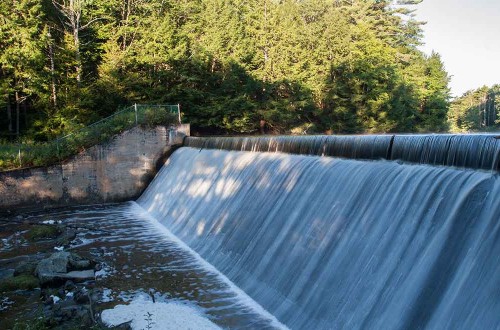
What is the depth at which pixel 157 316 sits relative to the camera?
24.8 ft

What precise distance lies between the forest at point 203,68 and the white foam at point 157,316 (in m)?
16.9

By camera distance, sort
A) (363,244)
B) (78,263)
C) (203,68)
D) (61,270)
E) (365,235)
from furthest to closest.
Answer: (203,68) → (78,263) → (61,270) → (365,235) → (363,244)

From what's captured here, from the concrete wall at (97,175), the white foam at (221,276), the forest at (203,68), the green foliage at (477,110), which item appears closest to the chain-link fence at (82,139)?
the concrete wall at (97,175)

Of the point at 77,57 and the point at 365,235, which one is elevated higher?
the point at 77,57

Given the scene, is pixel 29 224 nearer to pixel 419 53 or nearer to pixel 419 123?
pixel 419 123

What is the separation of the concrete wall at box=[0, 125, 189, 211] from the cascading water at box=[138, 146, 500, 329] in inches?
388

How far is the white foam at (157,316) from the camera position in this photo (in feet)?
23.6

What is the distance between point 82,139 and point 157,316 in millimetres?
14330

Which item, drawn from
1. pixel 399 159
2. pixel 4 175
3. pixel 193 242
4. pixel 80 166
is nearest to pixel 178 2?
pixel 80 166

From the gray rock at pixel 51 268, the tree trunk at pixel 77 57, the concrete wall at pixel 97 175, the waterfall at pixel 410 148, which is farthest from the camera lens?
the tree trunk at pixel 77 57

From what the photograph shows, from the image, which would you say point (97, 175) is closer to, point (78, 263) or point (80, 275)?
point (78, 263)

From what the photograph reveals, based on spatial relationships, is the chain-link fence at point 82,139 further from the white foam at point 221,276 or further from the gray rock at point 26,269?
the gray rock at point 26,269

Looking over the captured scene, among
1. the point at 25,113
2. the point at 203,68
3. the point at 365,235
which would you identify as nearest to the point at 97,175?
the point at 25,113

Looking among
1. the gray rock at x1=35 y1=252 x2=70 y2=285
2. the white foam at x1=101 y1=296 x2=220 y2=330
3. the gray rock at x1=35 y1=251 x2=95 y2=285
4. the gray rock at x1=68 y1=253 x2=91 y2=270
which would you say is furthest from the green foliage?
the white foam at x1=101 y1=296 x2=220 y2=330
